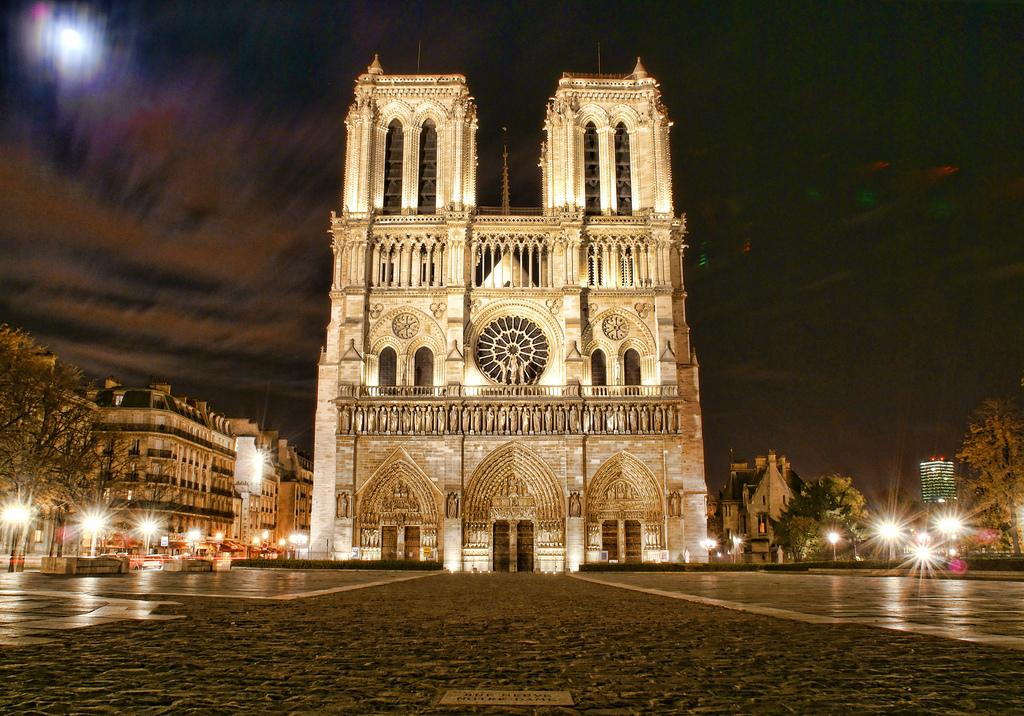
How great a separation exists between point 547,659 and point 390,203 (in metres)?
42.8

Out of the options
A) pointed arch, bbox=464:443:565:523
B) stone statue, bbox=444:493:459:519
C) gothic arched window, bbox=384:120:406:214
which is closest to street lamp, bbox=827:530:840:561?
pointed arch, bbox=464:443:565:523

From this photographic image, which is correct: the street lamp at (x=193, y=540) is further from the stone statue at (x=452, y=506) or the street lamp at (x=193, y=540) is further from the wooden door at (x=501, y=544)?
the wooden door at (x=501, y=544)

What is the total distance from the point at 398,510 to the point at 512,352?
9887 mm

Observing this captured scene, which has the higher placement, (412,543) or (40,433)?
(40,433)

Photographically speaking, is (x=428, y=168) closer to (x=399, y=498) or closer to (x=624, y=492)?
(x=399, y=498)

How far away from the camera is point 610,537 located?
4066 centimetres

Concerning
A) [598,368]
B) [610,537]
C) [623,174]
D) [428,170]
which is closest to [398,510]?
[610,537]

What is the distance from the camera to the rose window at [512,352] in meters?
43.2

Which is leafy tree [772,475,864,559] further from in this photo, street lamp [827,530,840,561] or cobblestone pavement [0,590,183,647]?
cobblestone pavement [0,590,183,647]

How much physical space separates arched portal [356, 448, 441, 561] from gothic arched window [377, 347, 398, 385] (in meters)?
4.36

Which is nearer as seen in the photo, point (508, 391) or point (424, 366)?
point (508, 391)

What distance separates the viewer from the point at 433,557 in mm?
39562

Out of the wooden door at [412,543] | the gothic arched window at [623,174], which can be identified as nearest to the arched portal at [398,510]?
the wooden door at [412,543]

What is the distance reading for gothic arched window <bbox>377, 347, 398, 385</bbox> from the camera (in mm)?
43031
